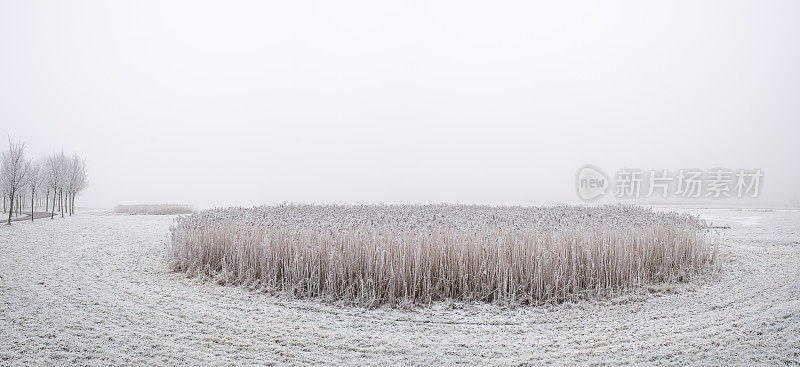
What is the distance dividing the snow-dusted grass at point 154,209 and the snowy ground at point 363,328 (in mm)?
17190

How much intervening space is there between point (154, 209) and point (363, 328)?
23.2m

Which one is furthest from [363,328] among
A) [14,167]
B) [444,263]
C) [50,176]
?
[50,176]

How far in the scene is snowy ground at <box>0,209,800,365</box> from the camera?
3.93m

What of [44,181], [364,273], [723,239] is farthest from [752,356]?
[44,181]

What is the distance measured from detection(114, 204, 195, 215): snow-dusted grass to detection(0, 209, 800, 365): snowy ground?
56.4ft

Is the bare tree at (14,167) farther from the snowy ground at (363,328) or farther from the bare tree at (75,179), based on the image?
the snowy ground at (363,328)

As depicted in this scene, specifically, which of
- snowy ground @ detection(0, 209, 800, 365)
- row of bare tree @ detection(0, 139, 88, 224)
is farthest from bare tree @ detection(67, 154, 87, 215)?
snowy ground @ detection(0, 209, 800, 365)

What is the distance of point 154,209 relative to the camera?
80.2ft

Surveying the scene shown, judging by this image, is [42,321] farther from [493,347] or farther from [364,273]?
[493,347]

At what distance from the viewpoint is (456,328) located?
4852mm

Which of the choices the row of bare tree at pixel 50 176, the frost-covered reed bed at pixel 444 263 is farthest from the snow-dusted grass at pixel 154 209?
the frost-covered reed bed at pixel 444 263

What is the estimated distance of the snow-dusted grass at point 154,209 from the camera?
928 inches

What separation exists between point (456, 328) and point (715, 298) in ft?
11.8

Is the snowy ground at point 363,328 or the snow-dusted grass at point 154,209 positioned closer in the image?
the snowy ground at point 363,328
